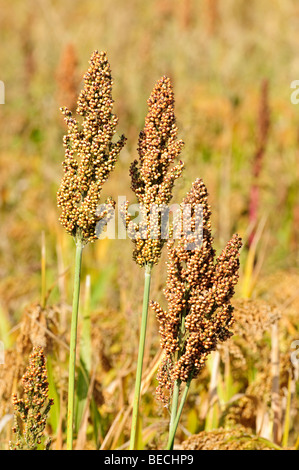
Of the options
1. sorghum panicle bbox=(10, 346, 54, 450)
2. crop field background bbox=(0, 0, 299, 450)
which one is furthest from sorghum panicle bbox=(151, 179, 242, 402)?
crop field background bbox=(0, 0, 299, 450)

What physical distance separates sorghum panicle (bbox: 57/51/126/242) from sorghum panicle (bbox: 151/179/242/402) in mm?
256

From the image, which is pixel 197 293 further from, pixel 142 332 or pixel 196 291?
pixel 142 332

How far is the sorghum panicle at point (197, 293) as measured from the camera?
1740mm

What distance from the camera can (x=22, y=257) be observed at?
16.6ft

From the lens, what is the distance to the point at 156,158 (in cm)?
175

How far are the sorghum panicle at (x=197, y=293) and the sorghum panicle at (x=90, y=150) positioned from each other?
26 centimetres

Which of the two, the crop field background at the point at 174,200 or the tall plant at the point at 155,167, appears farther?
the crop field background at the point at 174,200

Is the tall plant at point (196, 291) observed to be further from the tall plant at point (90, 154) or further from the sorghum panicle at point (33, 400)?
the sorghum panicle at point (33, 400)

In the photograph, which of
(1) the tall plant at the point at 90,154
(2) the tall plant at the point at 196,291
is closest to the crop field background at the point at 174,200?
(2) the tall plant at the point at 196,291

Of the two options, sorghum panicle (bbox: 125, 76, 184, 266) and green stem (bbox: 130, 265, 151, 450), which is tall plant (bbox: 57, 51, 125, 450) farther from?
green stem (bbox: 130, 265, 151, 450)

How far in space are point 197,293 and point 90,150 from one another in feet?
1.70

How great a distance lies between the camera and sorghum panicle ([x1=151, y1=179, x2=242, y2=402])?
1.74 metres
